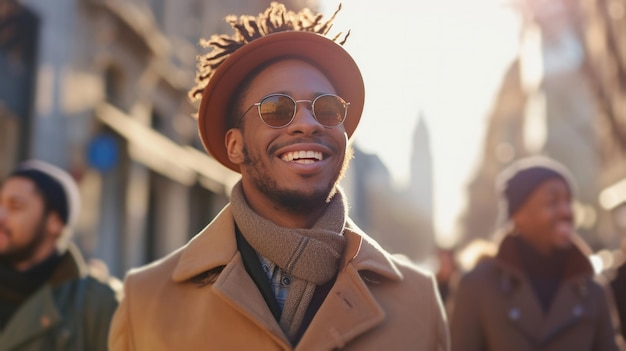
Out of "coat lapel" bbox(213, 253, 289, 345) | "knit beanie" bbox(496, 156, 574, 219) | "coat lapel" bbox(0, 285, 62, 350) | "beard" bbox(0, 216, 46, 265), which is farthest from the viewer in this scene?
"knit beanie" bbox(496, 156, 574, 219)

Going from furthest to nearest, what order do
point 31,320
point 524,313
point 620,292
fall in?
point 620,292 → point 524,313 → point 31,320

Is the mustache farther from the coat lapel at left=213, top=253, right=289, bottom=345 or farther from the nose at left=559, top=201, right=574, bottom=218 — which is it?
the nose at left=559, top=201, right=574, bottom=218

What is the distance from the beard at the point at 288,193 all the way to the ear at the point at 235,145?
8cm

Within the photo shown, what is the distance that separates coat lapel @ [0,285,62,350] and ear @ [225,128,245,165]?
169 cm

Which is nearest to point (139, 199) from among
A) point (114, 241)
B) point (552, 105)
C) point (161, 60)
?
point (114, 241)

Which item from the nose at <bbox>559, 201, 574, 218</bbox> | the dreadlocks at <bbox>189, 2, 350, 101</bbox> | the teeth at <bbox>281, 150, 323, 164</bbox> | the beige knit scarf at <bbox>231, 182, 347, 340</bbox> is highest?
the dreadlocks at <bbox>189, 2, 350, 101</bbox>

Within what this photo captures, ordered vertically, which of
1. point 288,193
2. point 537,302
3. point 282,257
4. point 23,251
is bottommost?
point 23,251

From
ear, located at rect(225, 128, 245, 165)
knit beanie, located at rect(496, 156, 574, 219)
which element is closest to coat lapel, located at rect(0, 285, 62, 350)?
ear, located at rect(225, 128, 245, 165)

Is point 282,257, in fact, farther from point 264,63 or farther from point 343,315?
point 264,63

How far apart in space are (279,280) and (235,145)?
1.74ft

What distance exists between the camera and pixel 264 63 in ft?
9.98

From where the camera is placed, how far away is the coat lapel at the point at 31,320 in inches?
163

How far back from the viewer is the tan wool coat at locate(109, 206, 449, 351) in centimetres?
269

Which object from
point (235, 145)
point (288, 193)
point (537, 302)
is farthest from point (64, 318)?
point (537, 302)
